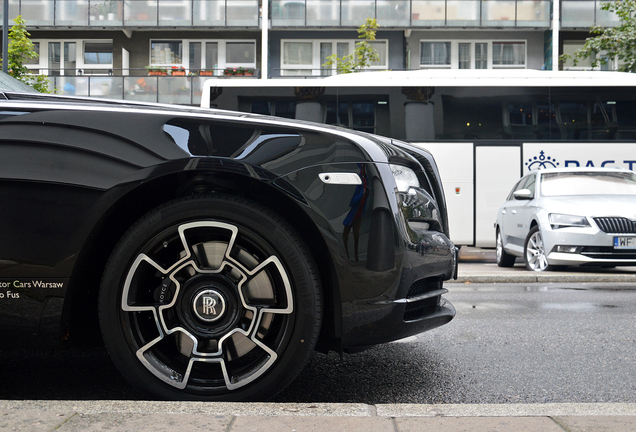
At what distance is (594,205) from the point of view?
8719 mm

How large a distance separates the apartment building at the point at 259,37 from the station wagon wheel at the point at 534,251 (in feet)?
55.4

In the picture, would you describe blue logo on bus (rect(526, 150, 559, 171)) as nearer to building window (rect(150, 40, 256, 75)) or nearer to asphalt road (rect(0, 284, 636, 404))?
asphalt road (rect(0, 284, 636, 404))

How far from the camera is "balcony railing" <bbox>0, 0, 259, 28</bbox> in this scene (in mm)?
25500

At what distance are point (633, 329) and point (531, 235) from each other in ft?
17.1

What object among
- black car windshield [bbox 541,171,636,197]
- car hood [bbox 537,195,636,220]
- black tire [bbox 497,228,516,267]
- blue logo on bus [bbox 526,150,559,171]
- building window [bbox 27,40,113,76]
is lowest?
black tire [bbox 497,228,516,267]

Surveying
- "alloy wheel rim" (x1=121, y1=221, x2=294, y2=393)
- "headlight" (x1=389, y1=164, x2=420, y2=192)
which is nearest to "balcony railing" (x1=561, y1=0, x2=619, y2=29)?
"headlight" (x1=389, y1=164, x2=420, y2=192)

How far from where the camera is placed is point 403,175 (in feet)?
9.36

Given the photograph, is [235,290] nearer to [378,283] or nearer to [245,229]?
[245,229]

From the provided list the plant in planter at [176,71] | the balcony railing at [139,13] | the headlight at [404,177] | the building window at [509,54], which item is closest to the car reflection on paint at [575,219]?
the headlight at [404,177]

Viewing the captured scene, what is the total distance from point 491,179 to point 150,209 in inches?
458

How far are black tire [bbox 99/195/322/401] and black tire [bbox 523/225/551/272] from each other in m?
7.43

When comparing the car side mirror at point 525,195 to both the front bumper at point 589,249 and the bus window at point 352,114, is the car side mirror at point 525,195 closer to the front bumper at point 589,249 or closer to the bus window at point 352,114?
the front bumper at point 589,249

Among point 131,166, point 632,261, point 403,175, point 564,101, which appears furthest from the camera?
point 564,101

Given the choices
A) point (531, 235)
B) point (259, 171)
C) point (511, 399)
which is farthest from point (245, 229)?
point (531, 235)
